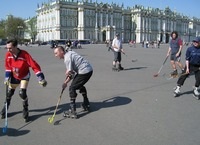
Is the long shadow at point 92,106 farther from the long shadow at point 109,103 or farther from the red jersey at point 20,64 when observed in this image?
the red jersey at point 20,64

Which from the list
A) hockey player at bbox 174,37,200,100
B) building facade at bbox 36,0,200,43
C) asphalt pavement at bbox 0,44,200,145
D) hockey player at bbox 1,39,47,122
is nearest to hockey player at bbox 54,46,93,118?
asphalt pavement at bbox 0,44,200,145

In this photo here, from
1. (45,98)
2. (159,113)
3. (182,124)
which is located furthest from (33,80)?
(182,124)

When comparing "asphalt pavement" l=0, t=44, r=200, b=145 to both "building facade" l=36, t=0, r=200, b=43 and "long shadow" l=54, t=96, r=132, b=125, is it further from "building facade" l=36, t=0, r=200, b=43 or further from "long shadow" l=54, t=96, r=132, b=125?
"building facade" l=36, t=0, r=200, b=43

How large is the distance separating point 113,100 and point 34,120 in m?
2.57

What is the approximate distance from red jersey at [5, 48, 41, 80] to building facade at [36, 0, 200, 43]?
95.9m

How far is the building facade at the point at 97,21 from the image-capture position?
338 ft

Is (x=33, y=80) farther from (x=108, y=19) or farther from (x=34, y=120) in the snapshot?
(x=108, y=19)

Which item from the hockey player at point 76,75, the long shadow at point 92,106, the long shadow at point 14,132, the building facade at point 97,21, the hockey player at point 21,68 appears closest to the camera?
the long shadow at point 14,132

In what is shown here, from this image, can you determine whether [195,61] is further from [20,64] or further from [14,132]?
[14,132]

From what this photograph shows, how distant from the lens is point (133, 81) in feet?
35.1

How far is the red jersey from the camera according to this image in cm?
570

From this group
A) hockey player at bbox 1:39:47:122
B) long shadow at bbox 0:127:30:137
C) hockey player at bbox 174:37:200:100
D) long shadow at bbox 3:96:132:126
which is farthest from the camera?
hockey player at bbox 174:37:200:100

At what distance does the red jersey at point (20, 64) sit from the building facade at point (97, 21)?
3777 inches

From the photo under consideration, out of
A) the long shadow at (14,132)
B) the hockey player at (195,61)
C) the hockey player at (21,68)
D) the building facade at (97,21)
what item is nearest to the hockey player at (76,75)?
the hockey player at (21,68)
